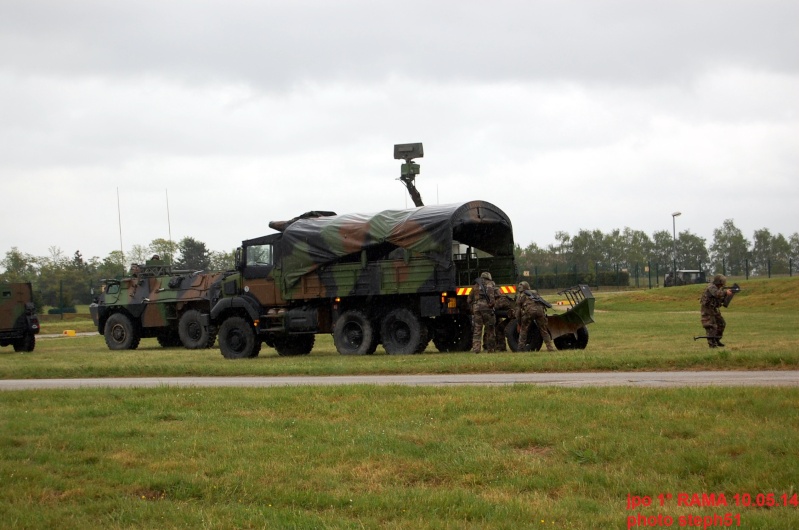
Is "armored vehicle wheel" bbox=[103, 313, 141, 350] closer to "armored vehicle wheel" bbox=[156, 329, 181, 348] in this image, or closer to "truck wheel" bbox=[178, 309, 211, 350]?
"armored vehicle wheel" bbox=[156, 329, 181, 348]

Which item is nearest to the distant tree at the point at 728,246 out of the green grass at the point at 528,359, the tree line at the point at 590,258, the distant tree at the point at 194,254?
the tree line at the point at 590,258

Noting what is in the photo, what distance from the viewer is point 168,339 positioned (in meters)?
33.0

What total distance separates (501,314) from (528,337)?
86 cm

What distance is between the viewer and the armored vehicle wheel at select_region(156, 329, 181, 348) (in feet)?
107

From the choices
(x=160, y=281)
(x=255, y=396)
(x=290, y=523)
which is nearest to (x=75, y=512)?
(x=290, y=523)

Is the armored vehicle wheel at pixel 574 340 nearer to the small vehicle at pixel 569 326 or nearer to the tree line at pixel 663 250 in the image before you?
the small vehicle at pixel 569 326

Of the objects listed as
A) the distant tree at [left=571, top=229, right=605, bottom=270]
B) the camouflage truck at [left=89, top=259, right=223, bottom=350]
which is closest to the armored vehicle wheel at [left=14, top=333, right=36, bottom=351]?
the camouflage truck at [left=89, top=259, right=223, bottom=350]

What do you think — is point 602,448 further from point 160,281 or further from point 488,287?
point 160,281

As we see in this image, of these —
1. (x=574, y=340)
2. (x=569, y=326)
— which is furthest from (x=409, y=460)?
(x=574, y=340)

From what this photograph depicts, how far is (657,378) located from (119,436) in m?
7.62

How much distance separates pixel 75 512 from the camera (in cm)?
839

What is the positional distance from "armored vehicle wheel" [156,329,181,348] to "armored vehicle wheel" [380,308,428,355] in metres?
11.9

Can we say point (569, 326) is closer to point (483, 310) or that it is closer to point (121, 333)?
point (483, 310)

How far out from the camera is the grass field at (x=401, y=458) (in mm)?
7988
